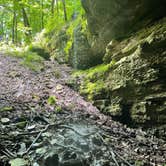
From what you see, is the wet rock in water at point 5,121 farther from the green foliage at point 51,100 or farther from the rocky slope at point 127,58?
the rocky slope at point 127,58

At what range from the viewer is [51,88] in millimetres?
6648

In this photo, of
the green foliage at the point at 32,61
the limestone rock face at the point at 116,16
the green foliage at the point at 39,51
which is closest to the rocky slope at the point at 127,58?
the limestone rock face at the point at 116,16

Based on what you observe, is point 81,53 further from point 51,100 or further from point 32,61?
point 51,100

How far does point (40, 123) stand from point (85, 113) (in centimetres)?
137

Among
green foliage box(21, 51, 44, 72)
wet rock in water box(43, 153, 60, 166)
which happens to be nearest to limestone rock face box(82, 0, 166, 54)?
green foliage box(21, 51, 44, 72)

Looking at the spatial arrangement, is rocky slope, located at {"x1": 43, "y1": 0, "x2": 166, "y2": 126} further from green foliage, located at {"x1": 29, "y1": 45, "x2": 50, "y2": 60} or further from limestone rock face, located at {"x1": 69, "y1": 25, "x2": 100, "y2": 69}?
green foliage, located at {"x1": 29, "y1": 45, "x2": 50, "y2": 60}

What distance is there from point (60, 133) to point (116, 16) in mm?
3662

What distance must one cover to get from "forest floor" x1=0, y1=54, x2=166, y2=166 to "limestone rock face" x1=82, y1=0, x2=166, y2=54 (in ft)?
6.05

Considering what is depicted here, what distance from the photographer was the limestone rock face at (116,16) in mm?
5812

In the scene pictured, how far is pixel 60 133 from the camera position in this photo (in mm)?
4141

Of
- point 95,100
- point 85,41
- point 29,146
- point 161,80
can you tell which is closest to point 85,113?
point 95,100

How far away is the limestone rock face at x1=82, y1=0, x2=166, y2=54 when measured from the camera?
581 centimetres

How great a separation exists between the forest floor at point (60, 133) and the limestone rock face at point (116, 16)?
1.84 m

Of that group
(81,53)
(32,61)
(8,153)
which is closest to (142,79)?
(8,153)
